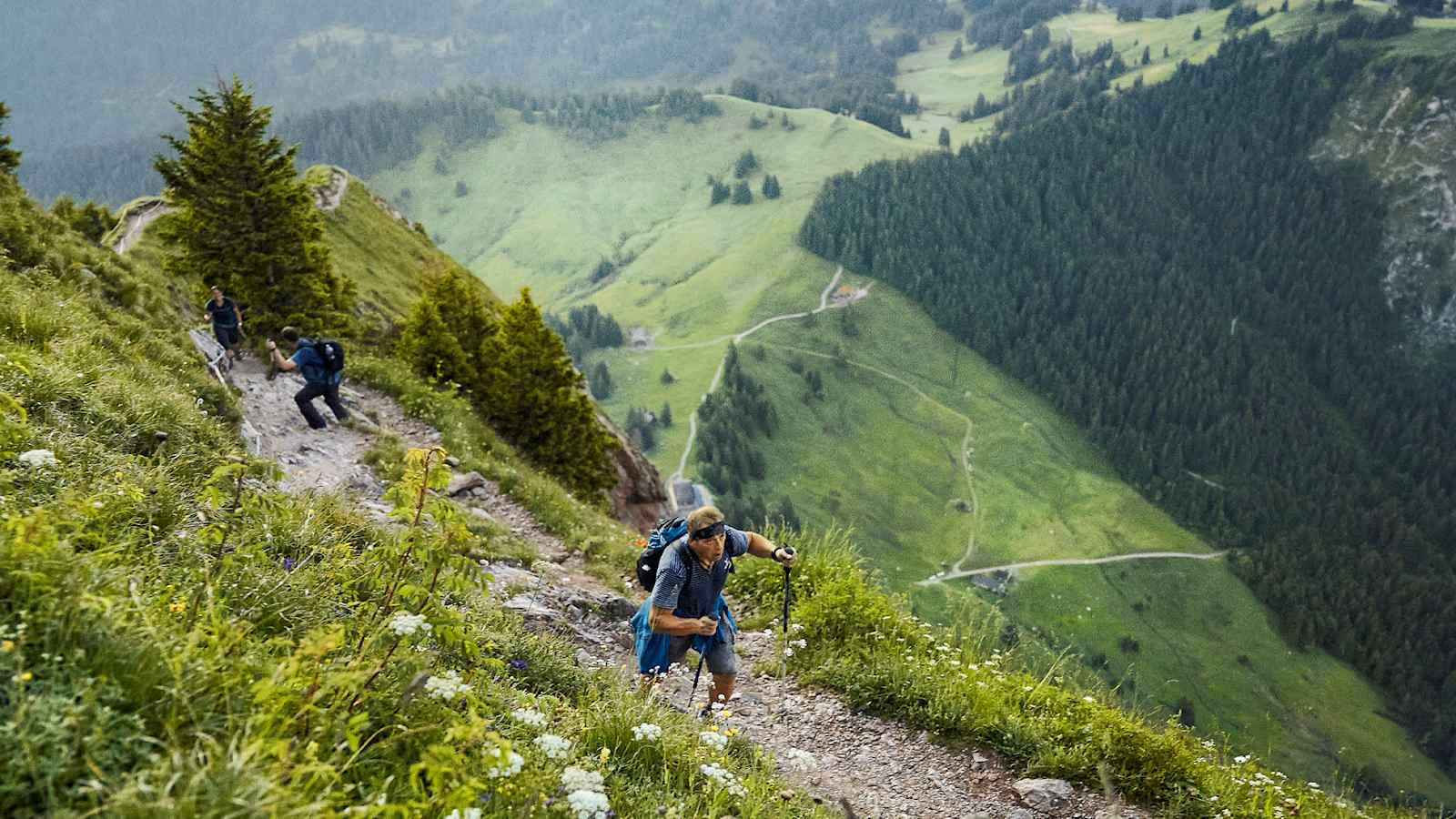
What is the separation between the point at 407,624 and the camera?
4113 mm

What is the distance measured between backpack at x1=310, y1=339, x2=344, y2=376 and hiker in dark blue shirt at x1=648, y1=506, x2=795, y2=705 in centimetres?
1279

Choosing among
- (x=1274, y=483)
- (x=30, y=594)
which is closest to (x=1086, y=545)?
(x=1274, y=483)

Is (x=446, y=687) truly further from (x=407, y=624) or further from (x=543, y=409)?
(x=543, y=409)

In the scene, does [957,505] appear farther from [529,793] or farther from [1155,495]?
[529,793]

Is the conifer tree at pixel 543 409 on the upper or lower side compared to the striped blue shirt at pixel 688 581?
lower

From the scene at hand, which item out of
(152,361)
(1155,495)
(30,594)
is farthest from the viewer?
(1155,495)

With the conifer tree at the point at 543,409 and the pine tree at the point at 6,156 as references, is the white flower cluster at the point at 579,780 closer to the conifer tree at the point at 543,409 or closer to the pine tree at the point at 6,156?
the conifer tree at the point at 543,409

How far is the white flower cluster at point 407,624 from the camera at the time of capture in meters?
4.11

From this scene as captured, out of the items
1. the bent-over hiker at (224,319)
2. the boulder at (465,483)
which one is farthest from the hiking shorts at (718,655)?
the bent-over hiker at (224,319)

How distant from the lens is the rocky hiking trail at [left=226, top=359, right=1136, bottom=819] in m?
8.10

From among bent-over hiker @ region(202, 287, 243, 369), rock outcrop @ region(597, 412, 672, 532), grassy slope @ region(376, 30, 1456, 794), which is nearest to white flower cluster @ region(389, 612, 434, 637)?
bent-over hiker @ region(202, 287, 243, 369)

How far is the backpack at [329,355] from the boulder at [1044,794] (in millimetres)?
15843

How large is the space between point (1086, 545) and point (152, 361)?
169 metres

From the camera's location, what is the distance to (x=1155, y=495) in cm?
17812
